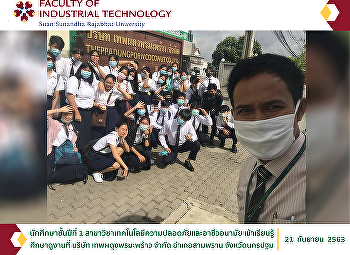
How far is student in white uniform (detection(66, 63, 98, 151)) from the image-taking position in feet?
10.8

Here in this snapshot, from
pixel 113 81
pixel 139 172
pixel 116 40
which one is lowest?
pixel 139 172

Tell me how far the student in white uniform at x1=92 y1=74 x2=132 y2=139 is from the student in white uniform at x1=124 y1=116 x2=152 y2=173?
543 millimetres

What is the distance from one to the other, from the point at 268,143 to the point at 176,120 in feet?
10.8

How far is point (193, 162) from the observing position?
4320mm

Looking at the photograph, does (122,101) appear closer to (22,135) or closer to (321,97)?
(22,135)

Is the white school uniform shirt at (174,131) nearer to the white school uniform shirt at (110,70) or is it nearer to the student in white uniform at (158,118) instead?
the student in white uniform at (158,118)

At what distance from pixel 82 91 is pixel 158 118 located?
171 cm

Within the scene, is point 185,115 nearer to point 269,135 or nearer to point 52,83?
point 52,83

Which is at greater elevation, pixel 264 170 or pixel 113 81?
pixel 113 81

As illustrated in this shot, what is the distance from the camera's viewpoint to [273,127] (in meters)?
0.99

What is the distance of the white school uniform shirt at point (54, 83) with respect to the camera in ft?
9.93

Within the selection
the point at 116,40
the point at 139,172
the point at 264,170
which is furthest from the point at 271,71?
the point at 116,40
